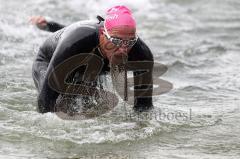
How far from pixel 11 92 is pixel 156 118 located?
2.14 metres

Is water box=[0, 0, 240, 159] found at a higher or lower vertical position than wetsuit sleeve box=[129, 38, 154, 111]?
lower

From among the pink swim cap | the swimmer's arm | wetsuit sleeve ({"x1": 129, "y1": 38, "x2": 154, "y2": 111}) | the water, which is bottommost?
the water

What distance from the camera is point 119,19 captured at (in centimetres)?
596

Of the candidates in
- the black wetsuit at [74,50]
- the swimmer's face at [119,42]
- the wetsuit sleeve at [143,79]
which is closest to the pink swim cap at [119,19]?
the swimmer's face at [119,42]

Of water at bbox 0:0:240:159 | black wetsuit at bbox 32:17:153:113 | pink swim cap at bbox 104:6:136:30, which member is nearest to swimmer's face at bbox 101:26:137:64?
pink swim cap at bbox 104:6:136:30

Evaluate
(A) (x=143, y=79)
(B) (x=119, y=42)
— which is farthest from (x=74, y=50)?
(A) (x=143, y=79)

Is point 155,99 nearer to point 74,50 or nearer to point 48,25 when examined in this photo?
point 48,25

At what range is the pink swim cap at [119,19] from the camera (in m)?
5.93

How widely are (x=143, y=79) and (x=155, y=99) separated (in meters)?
1.55

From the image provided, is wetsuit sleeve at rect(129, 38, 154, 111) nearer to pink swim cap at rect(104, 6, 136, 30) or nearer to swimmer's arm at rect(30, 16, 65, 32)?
pink swim cap at rect(104, 6, 136, 30)

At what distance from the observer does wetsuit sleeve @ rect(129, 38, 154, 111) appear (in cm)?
629

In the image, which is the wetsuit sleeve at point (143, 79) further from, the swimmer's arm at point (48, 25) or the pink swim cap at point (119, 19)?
the swimmer's arm at point (48, 25)

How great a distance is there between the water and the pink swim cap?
45.8 inches

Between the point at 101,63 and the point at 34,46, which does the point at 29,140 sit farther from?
the point at 34,46
